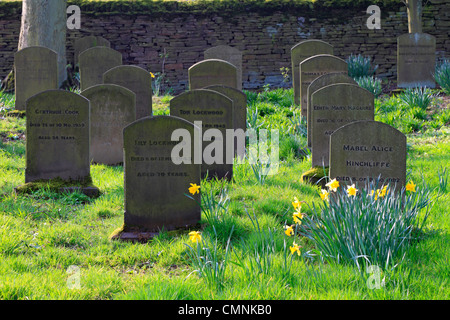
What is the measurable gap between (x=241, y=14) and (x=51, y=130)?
960 centimetres

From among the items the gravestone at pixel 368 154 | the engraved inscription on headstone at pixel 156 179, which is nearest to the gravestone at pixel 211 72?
the engraved inscription on headstone at pixel 156 179

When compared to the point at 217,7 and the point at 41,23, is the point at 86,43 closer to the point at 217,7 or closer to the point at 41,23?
the point at 41,23

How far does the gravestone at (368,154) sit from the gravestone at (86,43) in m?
10.7

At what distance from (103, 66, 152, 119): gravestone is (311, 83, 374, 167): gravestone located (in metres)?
3.43

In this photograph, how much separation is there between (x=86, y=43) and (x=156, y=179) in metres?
10.3

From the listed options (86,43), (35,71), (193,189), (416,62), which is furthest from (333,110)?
(86,43)

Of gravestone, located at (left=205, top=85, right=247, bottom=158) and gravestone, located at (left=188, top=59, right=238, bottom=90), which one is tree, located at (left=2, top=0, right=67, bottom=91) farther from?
gravestone, located at (left=205, top=85, right=247, bottom=158)

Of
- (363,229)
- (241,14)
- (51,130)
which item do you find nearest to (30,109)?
(51,130)

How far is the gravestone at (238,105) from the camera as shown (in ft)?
26.0

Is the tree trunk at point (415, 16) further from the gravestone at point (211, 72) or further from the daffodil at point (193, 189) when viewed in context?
the daffodil at point (193, 189)

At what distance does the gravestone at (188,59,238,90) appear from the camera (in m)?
9.62

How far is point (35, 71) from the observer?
10.5m

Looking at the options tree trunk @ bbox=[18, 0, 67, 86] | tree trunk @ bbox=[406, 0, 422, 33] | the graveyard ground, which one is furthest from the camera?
tree trunk @ bbox=[406, 0, 422, 33]

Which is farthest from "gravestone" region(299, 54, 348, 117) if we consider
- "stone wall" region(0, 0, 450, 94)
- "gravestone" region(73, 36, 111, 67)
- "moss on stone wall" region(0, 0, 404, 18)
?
"gravestone" region(73, 36, 111, 67)
